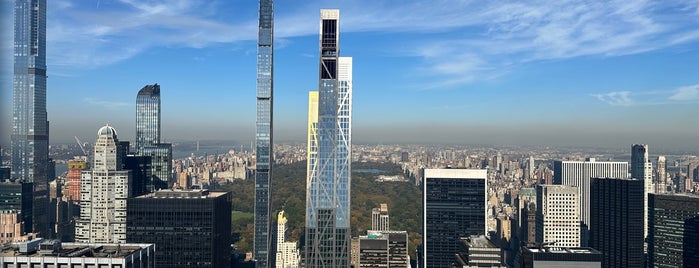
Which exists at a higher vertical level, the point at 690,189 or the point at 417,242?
the point at 690,189

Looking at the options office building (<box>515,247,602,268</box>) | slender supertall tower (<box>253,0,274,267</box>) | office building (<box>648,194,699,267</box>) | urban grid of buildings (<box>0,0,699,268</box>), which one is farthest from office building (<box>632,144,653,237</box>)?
slender supertall tower (<box>253,0,274,267</box>)

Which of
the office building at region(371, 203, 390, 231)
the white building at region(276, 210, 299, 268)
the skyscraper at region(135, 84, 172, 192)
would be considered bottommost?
the white building at region(276, 210, 299, 268)

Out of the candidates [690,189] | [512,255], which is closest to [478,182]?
[512,255]

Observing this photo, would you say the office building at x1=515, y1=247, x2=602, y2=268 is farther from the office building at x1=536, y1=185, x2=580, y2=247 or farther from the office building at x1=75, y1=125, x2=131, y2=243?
the office building at x1=75, y1=125, x2=131, y2=243

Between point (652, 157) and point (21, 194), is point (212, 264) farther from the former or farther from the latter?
point (652, 157)

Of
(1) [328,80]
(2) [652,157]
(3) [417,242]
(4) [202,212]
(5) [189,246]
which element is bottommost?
(3) [417,242]

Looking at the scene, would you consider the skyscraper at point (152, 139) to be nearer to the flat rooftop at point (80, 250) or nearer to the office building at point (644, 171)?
the flat rooftop at point (80, 250)

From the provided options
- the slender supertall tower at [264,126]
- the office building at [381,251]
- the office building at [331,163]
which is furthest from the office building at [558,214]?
the slender supertall tower at [264,126]
